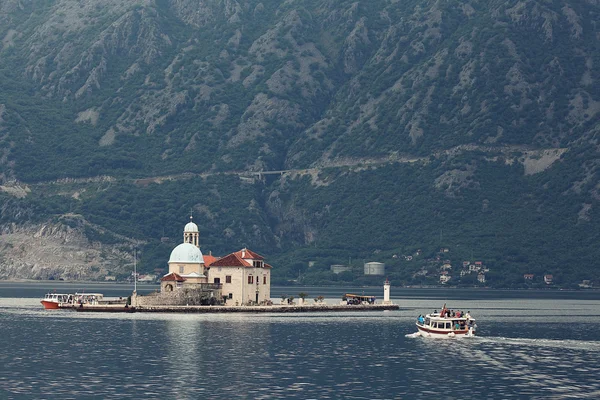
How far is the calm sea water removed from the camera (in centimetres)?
10756

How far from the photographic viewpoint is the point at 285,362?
13025 centimetres

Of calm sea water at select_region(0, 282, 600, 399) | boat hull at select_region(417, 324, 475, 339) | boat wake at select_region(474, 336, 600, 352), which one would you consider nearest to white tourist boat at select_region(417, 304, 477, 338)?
Answer: boat hull at select_region(417, 324, 475, 339)

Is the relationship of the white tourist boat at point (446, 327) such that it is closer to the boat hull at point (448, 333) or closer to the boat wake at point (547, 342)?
the boat hull at point (448, 333)

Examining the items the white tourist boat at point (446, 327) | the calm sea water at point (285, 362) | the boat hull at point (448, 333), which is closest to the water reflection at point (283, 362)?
the calm sea water at point (285, 362)

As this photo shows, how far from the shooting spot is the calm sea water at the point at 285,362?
107562 millimetres

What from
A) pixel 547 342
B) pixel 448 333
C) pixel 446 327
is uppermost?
pixel 446 327

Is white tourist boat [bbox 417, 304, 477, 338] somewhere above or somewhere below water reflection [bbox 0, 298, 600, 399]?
above

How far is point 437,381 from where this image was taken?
379ft

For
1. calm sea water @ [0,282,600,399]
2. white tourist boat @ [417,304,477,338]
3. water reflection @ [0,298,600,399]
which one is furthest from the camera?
white tourist boat @ [417,304,477,338]

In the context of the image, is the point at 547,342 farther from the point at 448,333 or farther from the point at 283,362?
the point at 283,362

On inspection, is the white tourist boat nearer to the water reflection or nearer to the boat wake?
the water reflection

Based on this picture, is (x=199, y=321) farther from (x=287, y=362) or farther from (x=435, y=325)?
(x=287, y=362)

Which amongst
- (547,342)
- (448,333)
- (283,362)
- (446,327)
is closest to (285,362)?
(283,362)

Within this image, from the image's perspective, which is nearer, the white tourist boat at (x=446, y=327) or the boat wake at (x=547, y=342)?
the boat wake at (x=547, y=342)
